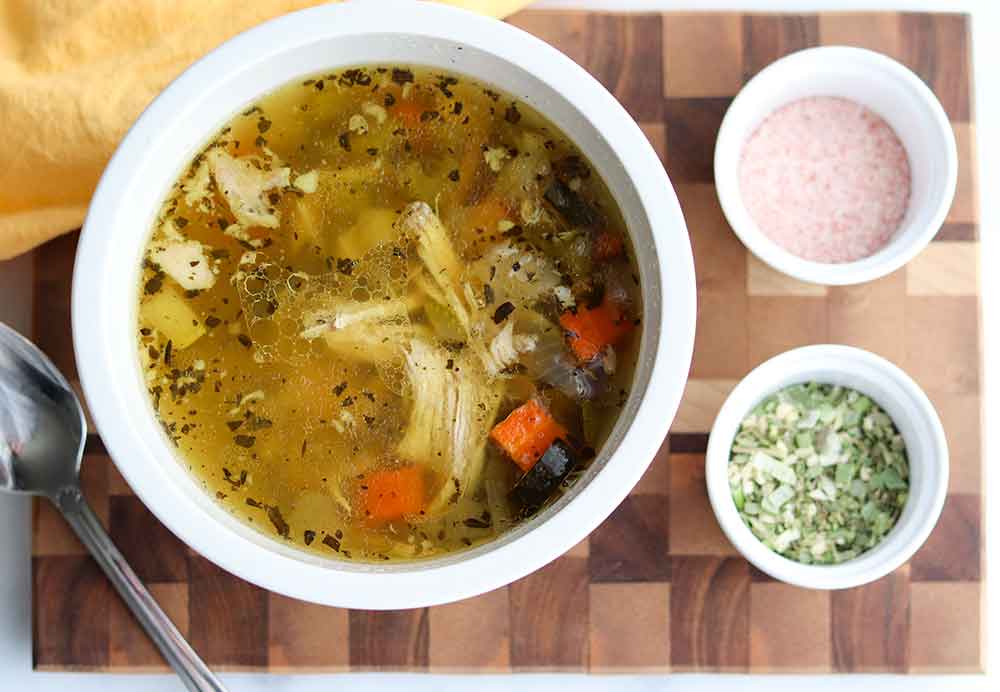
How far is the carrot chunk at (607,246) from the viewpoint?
0.93 metres

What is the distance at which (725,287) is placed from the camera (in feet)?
3.89

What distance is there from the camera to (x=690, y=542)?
46.7 inches

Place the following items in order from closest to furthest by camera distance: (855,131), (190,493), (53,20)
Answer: (190,493) → (53,20) → (855,131)

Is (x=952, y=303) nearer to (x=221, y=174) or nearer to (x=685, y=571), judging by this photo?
(x=685, y=571)

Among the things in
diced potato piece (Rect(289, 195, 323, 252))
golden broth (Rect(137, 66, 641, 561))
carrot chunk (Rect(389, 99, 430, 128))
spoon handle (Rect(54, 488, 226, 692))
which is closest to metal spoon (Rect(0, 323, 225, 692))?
spoon handle (Rect(54, 488, 226, 692))

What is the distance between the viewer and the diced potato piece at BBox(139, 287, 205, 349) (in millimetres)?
948

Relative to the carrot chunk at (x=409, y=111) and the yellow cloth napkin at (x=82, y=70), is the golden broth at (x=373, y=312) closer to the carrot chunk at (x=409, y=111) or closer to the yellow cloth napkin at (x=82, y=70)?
the carrot chunk at (x=409, y=111)

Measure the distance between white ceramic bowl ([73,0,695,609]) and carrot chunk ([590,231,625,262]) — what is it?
0.04m

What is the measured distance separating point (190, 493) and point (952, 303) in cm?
84

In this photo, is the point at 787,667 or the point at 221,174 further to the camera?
the point at 787,667

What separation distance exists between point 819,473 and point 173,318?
2.33 ft

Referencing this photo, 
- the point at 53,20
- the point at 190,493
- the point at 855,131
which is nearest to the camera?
the point at 190,493

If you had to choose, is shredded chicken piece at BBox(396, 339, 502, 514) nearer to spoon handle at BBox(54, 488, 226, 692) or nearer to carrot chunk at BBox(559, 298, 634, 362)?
carrot chunk at BBox(559, 298, 634, 362)

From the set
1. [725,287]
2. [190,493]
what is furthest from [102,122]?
[725,287]
